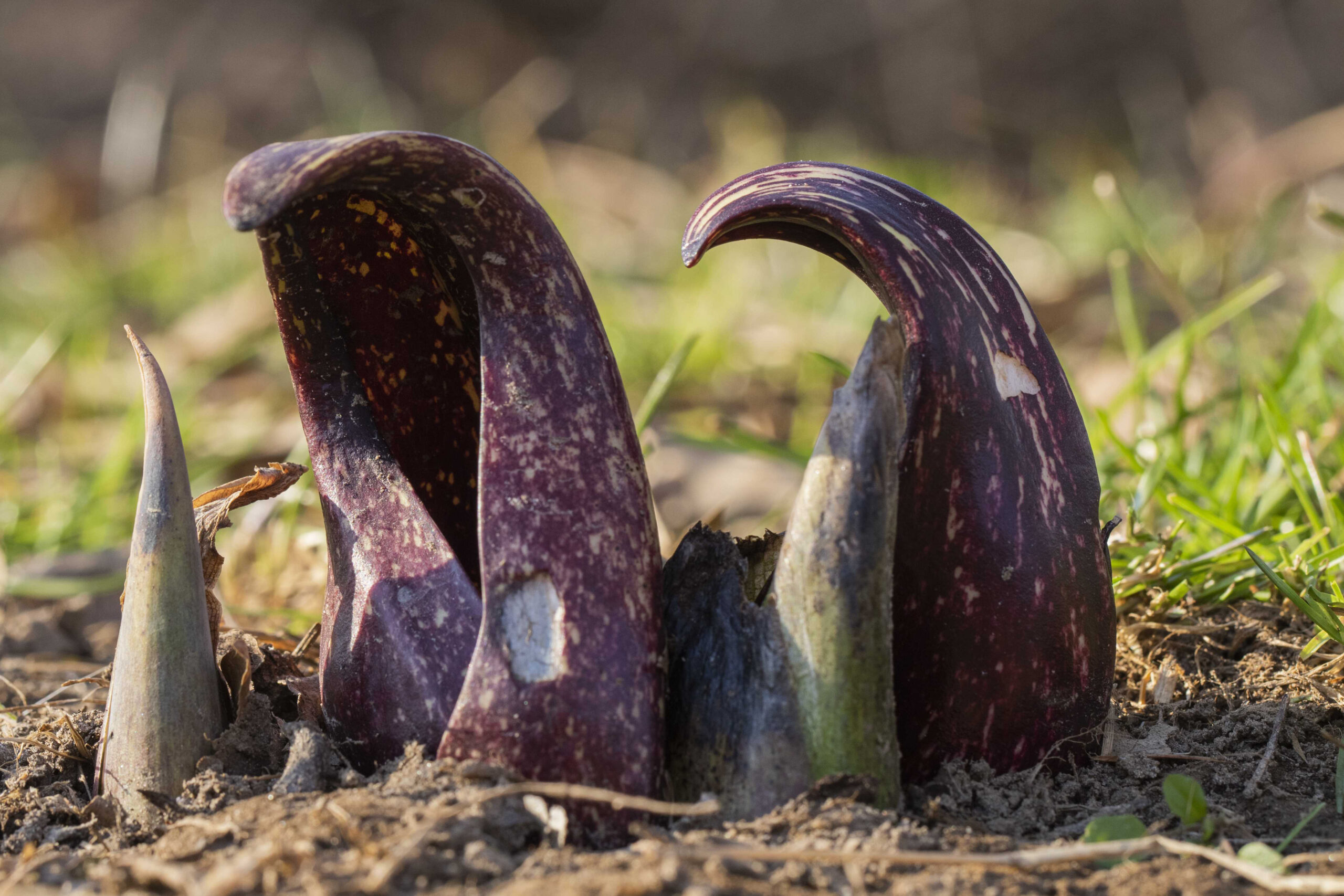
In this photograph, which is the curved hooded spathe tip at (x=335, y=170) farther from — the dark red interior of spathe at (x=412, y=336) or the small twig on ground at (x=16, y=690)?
the small twig on ground at (x=16, y=690)

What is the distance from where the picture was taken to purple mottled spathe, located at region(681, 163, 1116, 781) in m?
1.50

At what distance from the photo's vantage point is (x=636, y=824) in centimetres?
133

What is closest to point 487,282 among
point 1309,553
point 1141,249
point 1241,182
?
point 1309,553

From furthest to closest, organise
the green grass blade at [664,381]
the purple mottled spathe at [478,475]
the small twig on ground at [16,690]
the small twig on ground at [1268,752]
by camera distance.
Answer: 1. the green grass blade at [664,381]
2. the small twig on ground at [16,690]
3. the small twig on ground at [1268,752]
4. the purple mottled spathe at [478,475]

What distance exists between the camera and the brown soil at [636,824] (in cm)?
125

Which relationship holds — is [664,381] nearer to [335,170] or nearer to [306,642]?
[306,642]

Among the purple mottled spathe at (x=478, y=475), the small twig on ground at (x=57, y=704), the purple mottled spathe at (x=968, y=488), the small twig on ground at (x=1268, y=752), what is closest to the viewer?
the purple mottled spathe at (x=478, y=475)

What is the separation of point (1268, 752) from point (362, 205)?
→ 1.55 meters

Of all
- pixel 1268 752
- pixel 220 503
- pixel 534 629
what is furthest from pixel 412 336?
pixel 1268 752

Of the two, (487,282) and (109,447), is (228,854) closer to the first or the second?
(487,282)

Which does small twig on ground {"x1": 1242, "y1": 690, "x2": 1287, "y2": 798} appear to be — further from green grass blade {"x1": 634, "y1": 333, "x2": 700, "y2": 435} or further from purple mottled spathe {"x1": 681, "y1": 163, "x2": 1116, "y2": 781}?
green grass blade {"x1": 634, "y1": 333, "x2": 700, "y2": 435}

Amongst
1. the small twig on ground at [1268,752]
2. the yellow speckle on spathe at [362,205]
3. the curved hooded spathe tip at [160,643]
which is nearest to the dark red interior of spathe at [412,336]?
the yellow speckle on spathe at [362,205]

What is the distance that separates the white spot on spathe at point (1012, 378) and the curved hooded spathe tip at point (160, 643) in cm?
111

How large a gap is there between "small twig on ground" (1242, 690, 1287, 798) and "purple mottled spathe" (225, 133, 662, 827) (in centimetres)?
88
